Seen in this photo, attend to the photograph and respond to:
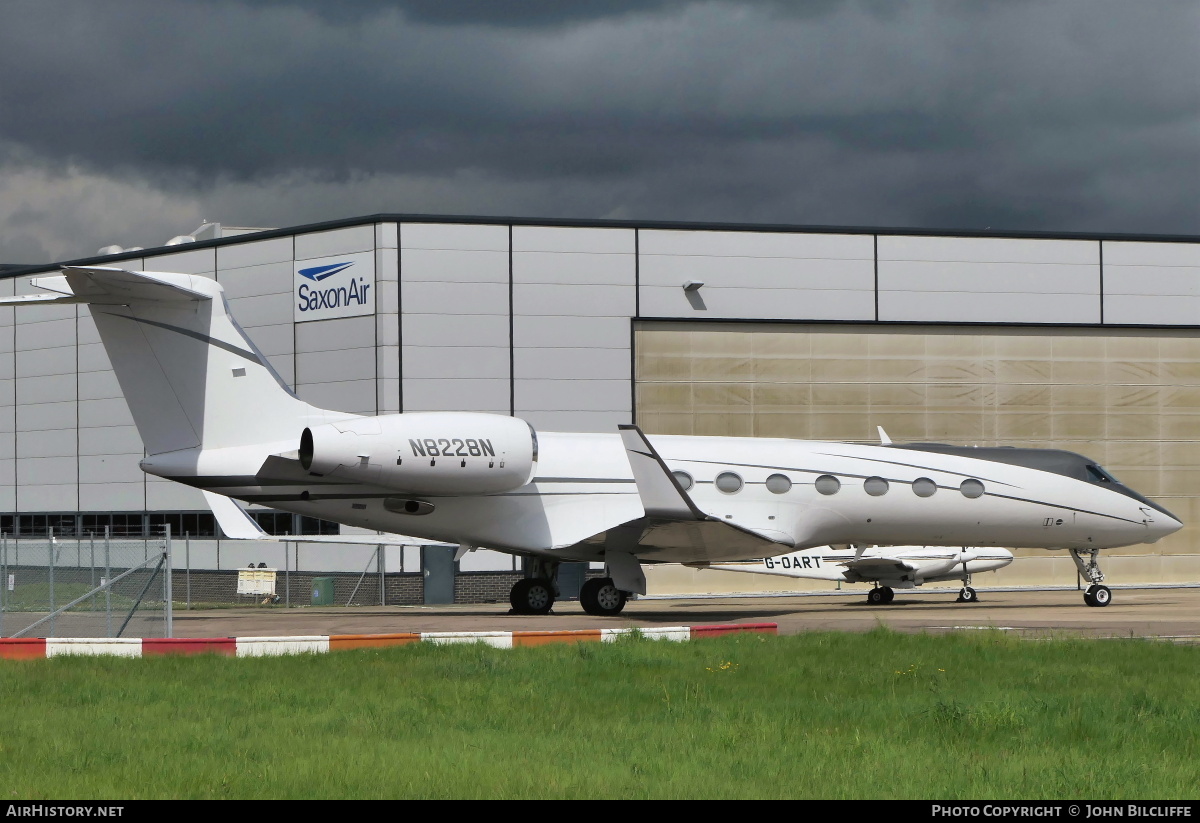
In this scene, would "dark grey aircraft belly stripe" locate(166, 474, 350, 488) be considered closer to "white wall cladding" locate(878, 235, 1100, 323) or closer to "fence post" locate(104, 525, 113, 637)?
"fence post" locate(104, 525, 113, 637)

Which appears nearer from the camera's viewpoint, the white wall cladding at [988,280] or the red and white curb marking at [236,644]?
the red and white curb marking at [236,644]

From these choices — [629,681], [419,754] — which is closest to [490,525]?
[629,681]

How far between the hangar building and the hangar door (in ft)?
0.19

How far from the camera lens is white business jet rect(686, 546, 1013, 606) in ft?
91.6

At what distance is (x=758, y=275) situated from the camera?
33.1m

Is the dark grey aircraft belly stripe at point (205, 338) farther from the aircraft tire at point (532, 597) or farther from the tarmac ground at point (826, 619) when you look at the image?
the aircraft tire at point (532, 597)

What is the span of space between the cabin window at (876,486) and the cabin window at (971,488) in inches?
56.0

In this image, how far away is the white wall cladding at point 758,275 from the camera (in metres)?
32.6

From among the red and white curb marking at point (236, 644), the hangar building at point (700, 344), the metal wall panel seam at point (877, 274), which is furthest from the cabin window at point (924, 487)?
the metal wall panel seam at point (877, 274)

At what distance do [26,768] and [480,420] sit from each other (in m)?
12.4

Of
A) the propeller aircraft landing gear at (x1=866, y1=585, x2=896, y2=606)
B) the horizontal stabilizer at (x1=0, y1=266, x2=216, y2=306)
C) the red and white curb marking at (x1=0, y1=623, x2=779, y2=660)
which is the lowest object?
the propeller aircraft landing gear at (x1=866, y1=585, x2=896, y2=606)

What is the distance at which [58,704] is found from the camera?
10.1 meters

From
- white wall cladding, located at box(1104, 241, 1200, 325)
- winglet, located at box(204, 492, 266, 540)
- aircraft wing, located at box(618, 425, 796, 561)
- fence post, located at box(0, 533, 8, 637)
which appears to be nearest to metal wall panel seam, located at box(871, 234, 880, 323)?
white wall cladding, located at box(1104, 241, 1200, 325)

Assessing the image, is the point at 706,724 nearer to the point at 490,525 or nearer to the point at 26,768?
the point at 26,768
